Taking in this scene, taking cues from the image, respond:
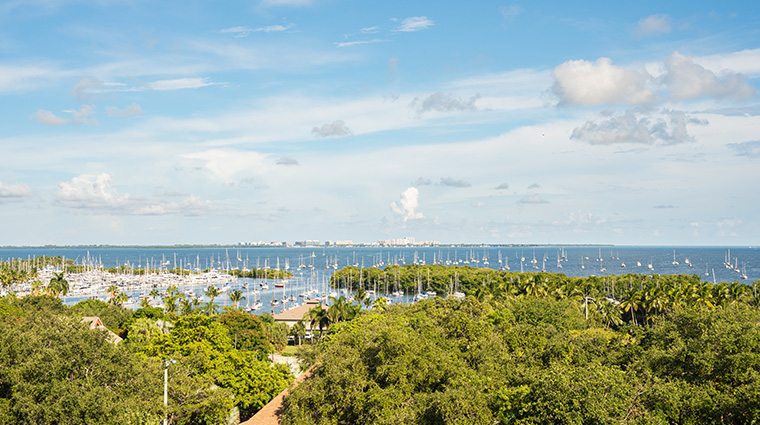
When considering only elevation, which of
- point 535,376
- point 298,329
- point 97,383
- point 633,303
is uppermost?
point 535,376

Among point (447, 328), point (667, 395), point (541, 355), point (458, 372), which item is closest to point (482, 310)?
point (447, 328)

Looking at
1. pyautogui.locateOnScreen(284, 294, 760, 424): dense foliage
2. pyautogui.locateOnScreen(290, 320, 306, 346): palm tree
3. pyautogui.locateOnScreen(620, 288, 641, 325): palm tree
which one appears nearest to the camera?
pyautogui.locateOnScreen(284, 294, 760, 424): dense foliage

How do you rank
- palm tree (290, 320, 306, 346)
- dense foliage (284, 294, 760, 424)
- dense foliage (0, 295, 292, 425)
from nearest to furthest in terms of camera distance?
dense foliage (284, 294, 760, 424)
dense foliage (0, 295, 292, 425)
palm tree (290, 320, 306, 346)

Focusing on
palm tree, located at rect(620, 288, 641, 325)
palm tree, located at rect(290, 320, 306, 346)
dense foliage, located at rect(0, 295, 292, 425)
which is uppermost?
dense foliage, located at rect(0, 295, 292, 425)

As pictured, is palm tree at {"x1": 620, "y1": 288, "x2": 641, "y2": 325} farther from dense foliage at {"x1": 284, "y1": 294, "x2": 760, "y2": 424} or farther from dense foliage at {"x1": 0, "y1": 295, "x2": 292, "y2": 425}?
dense foliage at {"x1": 0, "y1": 295, "x2": 292, "y2": 425}

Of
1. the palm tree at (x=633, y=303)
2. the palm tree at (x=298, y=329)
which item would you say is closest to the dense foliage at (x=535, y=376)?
the palm tree at (x=298, y=329)

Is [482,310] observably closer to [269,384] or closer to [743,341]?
[269,384]

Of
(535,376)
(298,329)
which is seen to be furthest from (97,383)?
(298,329)

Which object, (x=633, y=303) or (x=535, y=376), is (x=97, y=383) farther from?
(x=633, y=303)

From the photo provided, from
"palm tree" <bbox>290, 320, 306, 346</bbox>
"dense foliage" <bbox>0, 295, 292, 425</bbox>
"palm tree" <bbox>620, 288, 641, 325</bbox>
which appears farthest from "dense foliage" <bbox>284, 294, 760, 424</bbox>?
"palm tree" <bbox>620, 288, 641, 325</bbox>
